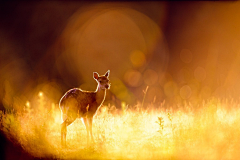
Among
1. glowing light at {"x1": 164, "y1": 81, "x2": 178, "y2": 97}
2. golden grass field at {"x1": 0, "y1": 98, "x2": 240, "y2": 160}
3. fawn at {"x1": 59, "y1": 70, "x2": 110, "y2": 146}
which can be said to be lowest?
golden grass field at {"x1": 0, "y1": 98, "x2": 240, "y2": 160}

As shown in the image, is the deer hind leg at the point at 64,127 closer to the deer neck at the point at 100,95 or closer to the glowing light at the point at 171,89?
the deer neck at the point at 100,95

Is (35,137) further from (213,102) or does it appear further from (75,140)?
(213,102)

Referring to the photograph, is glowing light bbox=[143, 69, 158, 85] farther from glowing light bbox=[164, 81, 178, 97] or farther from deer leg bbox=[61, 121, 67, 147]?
deer leg bbox=[61, 121, 67, 147]

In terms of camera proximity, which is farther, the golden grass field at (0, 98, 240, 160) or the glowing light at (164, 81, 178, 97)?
the glowing light at (164, 81, 178, 97)

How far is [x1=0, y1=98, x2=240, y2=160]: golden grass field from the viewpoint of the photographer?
21.8 feet

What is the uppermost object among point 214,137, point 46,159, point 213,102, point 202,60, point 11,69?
point 202,60

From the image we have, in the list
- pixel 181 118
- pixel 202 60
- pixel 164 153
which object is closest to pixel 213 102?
pixel 181 118

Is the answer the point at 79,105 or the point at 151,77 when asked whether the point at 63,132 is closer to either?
the point at 79,105

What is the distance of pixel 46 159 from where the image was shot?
6.77 m

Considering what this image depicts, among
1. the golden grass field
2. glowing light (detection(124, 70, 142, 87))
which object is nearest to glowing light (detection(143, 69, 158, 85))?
glowing light (detection(124, 70, 142, 87))

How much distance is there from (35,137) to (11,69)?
12524 millimetres

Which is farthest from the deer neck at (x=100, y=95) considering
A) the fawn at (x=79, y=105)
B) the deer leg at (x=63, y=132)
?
the deer leg at (x=63, y=132)

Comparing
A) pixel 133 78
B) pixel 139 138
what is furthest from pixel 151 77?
pixel 139 138

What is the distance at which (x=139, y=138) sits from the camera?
8156 mm
